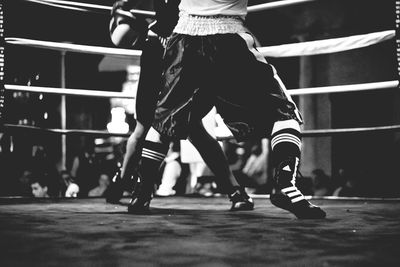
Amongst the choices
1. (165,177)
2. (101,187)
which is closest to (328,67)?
(165,177)

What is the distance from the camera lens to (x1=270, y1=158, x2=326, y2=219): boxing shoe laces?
1606mm

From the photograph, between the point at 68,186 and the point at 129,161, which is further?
the point at 68,186

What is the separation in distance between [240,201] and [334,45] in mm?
1024

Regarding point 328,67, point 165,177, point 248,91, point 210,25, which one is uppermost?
point 328,67

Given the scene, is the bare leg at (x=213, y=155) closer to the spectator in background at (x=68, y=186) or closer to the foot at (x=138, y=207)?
the foot at (x=138, y=207)

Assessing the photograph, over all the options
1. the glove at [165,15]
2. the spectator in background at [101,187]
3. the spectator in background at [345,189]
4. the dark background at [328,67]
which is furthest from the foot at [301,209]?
the dark background at [328,67]

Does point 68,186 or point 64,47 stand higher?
point 64,47

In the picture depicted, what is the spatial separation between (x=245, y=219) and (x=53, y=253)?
0.75 meters

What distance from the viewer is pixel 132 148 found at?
2414 millimetres

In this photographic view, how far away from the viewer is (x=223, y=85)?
5.84ft

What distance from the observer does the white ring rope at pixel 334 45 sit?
2578 millimetres

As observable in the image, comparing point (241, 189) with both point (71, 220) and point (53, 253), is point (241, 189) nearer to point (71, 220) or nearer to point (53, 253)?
point (71, 220)

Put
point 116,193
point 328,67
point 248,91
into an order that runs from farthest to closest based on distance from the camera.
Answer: point 328,67
point 116,193
point 248,91

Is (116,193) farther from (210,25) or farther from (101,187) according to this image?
(101,187)
